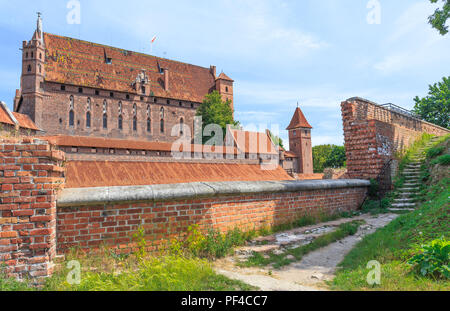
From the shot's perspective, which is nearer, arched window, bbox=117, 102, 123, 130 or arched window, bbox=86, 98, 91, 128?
arched window, bbox=86, 98, 91, 128

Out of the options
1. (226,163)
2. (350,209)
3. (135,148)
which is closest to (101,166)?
(226,163)

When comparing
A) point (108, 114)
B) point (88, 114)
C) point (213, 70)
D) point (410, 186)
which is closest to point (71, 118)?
point (88, 114)

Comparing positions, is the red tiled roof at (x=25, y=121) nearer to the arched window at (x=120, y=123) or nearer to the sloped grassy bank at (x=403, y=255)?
the arched window at (x=120, y=123)

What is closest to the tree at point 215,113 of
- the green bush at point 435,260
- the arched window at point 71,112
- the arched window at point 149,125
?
the arched window at point 149,125

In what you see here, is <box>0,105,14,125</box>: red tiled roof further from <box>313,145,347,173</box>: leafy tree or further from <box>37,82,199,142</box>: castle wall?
<box>313,145,347,173</box>: leafy tree

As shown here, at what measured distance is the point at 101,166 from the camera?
39.0 feet

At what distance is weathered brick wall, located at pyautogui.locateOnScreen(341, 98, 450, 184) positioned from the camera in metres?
9.99

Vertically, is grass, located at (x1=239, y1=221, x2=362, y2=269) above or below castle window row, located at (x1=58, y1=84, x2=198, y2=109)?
below

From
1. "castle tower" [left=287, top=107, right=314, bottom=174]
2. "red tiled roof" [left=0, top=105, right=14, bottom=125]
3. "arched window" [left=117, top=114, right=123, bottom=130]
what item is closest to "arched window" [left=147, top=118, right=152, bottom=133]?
"arched window" [left=117, top=114, right=123, bottom=130]

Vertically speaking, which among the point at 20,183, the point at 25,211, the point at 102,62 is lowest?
the point at 25,211

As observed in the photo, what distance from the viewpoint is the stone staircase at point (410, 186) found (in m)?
8.48

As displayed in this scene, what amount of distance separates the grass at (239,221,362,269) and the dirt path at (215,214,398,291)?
92 mm
